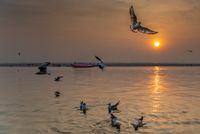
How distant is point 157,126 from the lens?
106ft

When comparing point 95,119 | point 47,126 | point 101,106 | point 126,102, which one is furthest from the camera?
point 126,102

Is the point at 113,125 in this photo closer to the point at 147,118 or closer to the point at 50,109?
the point at 147,118

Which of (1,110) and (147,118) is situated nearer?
(147,118)

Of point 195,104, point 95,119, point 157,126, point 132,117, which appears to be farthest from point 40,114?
point 195,104

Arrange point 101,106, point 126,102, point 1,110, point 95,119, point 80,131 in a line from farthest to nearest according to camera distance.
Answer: point 126,102 < point 101,106 < point 1,110 < point 95,119 < point 80,131

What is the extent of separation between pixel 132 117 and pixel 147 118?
140 centimetres

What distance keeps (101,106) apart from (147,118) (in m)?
10.2

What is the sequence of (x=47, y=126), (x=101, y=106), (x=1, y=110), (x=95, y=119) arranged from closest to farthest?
1. (x=47, y=126)
2. (x=95, y=119)
3. (x=1, y=110)
4. (x=101, y=106)

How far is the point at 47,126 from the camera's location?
3241 centimetres

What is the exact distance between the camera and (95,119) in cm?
3581

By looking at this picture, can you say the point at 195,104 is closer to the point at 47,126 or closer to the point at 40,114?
the point at 40,114

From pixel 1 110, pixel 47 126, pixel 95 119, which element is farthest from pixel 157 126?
pixel 1 110

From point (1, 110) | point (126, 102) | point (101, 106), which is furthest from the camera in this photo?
point (126, 102)

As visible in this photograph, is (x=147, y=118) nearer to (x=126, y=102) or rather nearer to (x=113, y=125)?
(x=113, y=125)
